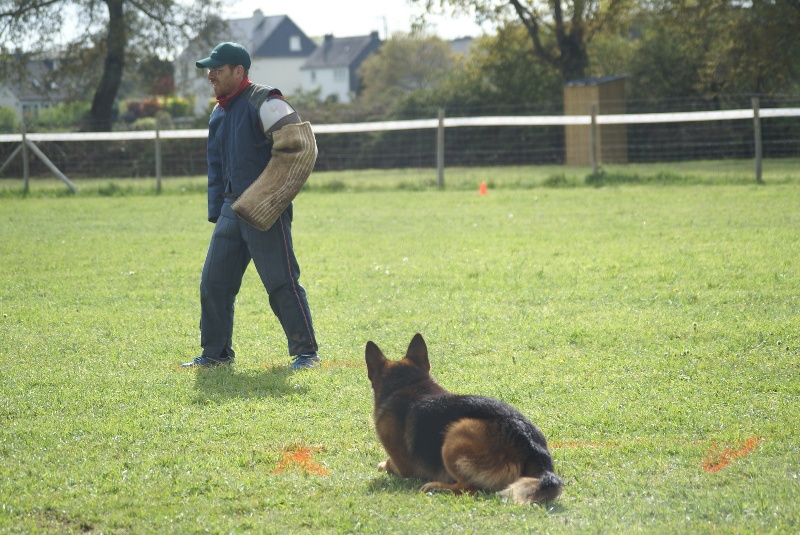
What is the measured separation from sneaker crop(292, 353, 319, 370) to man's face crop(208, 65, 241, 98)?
1893mm

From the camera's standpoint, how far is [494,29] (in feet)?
107

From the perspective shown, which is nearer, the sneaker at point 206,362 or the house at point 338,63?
the sneaker at point 206,362

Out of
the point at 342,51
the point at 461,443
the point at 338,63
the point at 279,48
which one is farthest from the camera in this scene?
the point at 279,48

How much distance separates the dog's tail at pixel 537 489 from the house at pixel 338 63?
90.7 metres

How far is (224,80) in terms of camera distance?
6488 mm

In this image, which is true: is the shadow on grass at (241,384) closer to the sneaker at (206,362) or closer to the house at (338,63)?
the sneaker at (206,362)

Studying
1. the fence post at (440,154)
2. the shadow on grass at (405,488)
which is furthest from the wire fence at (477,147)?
the shadow on grass at (405,488)

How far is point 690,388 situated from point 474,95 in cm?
2816

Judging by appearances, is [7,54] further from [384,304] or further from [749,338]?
[749,338]

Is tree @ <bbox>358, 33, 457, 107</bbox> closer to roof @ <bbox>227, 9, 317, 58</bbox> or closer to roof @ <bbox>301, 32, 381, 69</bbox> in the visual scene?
roof @ <bbox>301, 32, 381, 69</bbox>

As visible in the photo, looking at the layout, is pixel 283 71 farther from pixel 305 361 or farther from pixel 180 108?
pixel 305 361

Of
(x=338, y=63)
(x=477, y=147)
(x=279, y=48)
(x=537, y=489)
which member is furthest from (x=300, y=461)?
(x=279, y=48)

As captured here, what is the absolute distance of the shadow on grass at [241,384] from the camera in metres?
5.81

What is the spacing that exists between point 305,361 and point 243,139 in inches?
62.3
